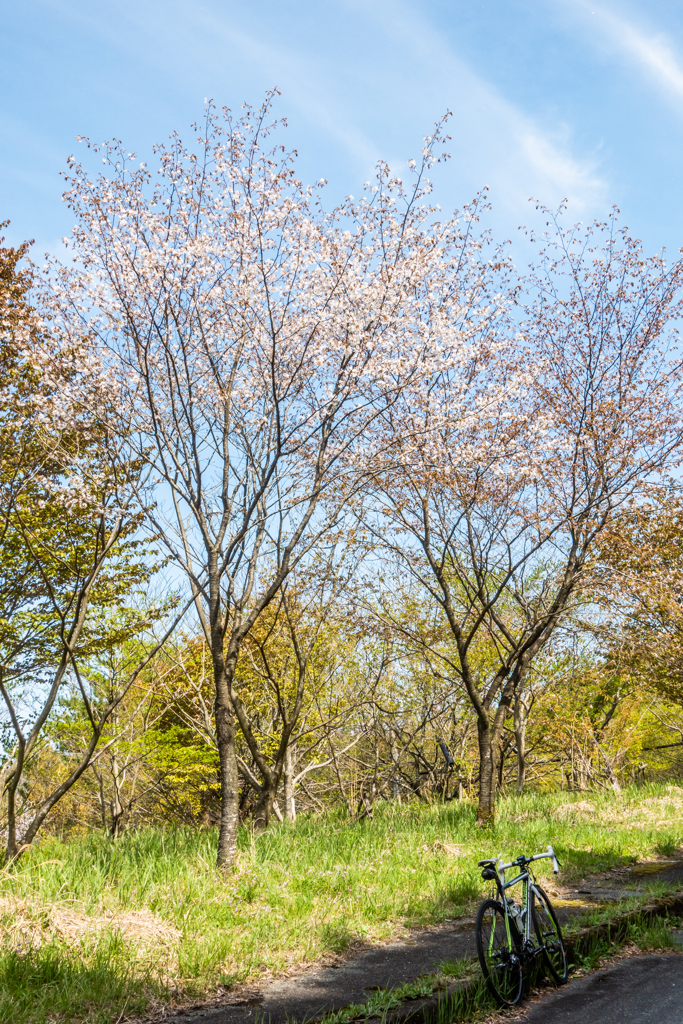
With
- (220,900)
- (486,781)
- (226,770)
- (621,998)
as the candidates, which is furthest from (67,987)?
(486,781)

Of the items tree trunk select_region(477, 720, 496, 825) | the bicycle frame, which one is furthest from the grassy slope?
the bicycle frame

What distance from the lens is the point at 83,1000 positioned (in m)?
3.93

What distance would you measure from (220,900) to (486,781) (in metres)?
Result: 5.73

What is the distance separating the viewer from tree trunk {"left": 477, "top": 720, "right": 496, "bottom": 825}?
1013cm

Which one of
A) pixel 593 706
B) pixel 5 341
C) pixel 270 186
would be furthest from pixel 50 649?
pixel 593 706

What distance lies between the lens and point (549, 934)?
481 centimetres

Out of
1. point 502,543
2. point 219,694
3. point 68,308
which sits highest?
point 68,308

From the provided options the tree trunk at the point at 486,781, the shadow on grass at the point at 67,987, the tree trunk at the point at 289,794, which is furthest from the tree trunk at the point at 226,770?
the tree trunk at the point at 289,794

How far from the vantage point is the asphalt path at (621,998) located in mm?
4242

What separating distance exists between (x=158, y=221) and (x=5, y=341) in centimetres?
418

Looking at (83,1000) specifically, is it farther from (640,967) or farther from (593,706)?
(593,706)

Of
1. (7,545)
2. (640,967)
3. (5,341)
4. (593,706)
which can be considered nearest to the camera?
(640,967)

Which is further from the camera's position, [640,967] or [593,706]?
[593,706]

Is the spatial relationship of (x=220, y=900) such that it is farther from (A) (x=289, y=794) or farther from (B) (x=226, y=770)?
(A) (x=289, y=794)
